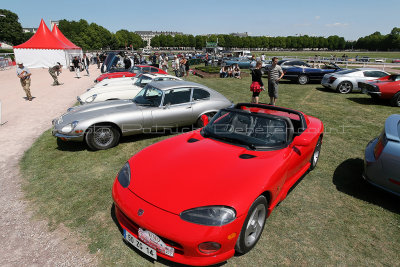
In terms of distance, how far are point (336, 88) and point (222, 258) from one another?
1326 centimetres

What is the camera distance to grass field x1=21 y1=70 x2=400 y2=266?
2.92 meters

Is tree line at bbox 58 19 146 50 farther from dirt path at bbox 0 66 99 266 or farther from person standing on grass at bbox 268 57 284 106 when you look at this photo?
dirt path at bbox 0 66 99 266

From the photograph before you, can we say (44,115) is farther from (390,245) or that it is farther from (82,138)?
(390,245)

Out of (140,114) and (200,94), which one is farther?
(200,94)

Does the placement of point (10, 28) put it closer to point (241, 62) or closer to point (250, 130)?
point (241, 62)

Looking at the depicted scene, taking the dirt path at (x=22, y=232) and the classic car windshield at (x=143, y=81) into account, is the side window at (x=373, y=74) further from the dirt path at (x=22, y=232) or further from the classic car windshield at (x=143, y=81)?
the dirt path at (x=22, y=232)

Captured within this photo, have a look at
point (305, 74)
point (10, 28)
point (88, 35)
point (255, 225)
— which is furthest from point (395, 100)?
point (10, 28)

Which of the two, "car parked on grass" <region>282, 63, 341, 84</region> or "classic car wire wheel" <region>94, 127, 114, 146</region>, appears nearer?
"classic car wire wheel" <region>94, 127, 114, 146</region>

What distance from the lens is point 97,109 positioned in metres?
5.93

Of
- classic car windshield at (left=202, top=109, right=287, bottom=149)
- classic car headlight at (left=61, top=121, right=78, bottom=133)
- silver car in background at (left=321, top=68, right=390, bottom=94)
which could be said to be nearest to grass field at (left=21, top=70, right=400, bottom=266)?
classic car headlight at (left=61, top=121, right=78, bottom=133)

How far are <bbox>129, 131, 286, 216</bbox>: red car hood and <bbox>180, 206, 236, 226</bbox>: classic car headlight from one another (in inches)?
2.0

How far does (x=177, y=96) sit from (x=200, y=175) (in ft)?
12.6

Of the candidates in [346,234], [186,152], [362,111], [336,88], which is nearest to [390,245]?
[346,234]

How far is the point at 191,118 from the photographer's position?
21.6 feet
